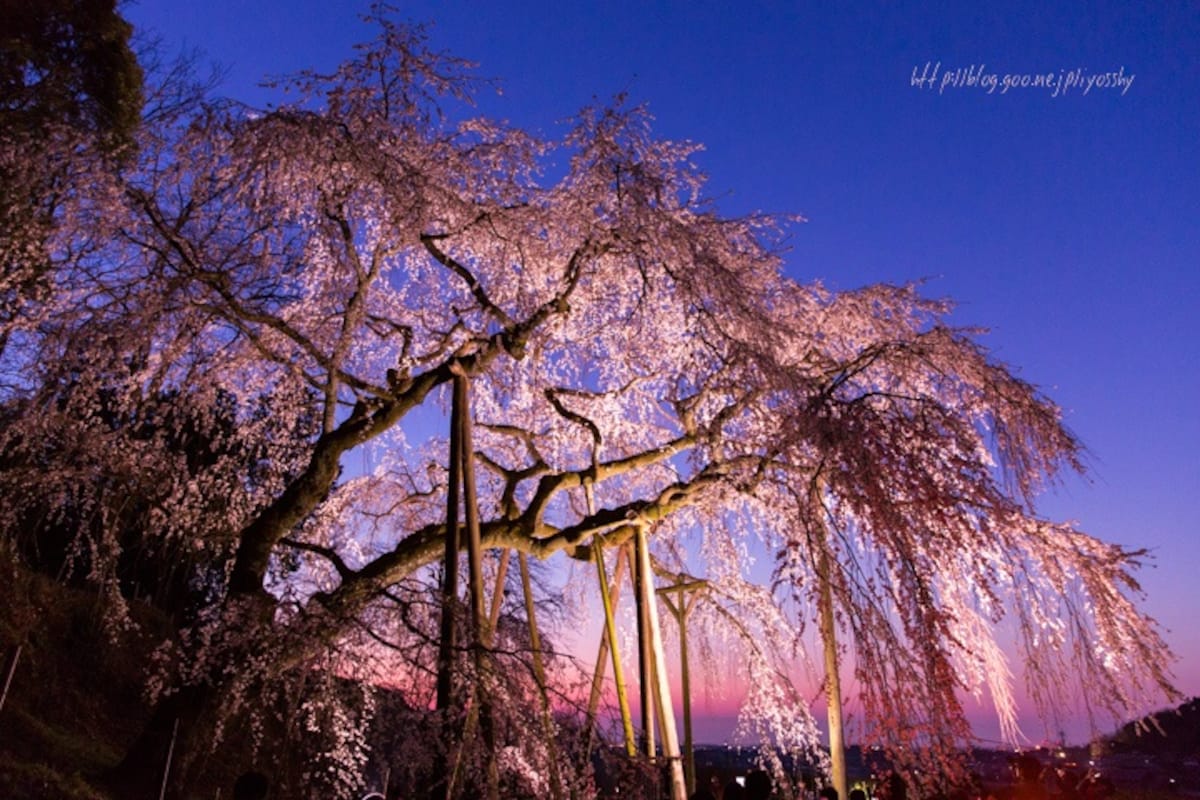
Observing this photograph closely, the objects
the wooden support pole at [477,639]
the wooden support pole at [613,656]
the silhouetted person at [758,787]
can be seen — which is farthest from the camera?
the wooden support pole at [613,656]

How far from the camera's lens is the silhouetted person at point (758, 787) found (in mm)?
4973

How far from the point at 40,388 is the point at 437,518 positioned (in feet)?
23.9

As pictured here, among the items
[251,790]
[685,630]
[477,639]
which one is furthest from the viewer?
[685,630]

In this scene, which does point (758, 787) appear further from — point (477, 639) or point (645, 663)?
point (645, 663)

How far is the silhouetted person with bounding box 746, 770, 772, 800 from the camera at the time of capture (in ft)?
16.3

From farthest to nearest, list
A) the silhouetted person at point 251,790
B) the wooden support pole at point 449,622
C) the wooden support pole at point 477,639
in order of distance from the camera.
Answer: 1. the wooden support pole at point 449,622
2. the wooden support pole at point 477,639
3. the silhouetted person at point 251,790

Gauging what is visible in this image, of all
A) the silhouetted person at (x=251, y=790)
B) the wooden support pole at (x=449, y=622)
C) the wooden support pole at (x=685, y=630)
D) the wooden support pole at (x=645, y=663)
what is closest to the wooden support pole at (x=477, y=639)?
the wooden support pole at (x=449, y=622)

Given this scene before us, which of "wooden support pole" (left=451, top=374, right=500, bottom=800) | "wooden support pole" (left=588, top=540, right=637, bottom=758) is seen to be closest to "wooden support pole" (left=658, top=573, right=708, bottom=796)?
"wooden support pole" (left=588, top=540, right=637, bottom=758)

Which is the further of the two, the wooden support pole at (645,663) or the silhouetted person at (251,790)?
the wooden support pole at (645,663)

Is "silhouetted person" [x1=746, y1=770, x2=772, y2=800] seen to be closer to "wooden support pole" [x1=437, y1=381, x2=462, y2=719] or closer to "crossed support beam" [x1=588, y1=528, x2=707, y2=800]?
"wooden support pole" [x1=437, y1=381, x2=462, y2=719]

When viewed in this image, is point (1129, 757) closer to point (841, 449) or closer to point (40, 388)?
point (841, 449)

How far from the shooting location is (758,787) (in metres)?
5.02

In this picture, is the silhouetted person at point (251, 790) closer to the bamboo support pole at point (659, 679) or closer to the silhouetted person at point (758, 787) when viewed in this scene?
the silhouetted person at point (758, 787)

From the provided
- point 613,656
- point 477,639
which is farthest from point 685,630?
point 477,639
